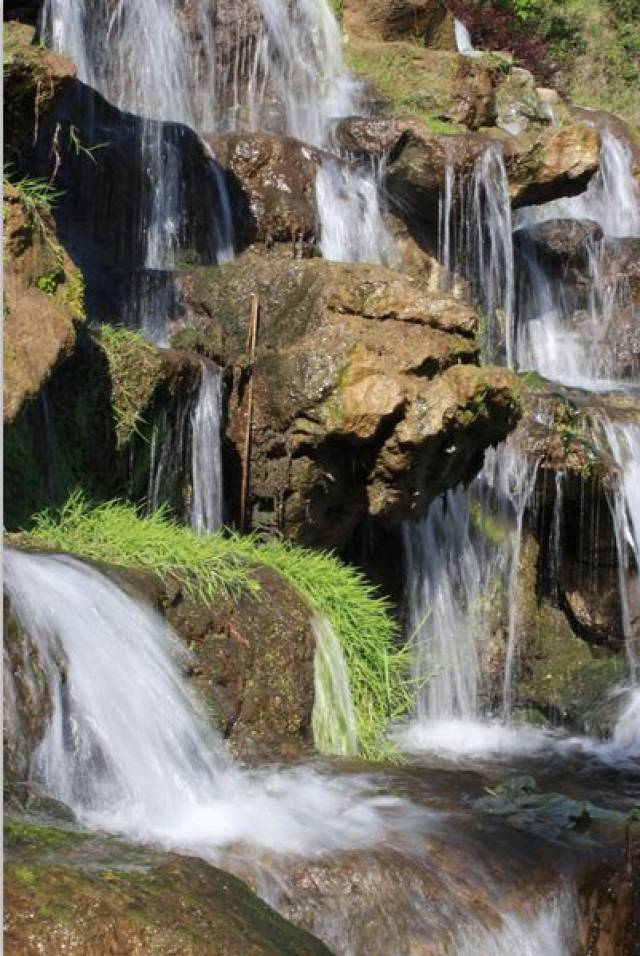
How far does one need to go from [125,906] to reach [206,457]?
5.23m

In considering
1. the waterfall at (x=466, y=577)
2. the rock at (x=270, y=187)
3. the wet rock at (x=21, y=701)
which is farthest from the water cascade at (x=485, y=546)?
the wet rock at (x=21, y=701)

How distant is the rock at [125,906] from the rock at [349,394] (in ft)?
15.7

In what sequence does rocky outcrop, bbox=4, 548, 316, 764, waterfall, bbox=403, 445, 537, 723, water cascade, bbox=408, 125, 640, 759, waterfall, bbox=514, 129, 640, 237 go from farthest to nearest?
waterfall, bbox=514, 129, 640, 237
waterfall, bbox=403, 445, 537, 723
water cascade, bbox=408, 125, 640, 759
rocky outcrop, bbox=4, 548, 316, 764

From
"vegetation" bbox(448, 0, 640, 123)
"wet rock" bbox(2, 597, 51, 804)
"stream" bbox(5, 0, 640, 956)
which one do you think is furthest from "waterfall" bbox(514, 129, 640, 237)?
"wet rock" bbox(2, 597, 51, 804)

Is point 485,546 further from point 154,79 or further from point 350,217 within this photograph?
point 154,79

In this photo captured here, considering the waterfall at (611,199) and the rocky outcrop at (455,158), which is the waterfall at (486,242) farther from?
the waterfall at (611,199)

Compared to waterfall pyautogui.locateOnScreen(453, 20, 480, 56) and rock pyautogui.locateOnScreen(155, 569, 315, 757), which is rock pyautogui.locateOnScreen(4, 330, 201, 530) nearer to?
rock pyautogui.locateOnScreen(155, 569, 315, 757)

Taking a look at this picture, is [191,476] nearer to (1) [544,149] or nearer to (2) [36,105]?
(2) [36,105]

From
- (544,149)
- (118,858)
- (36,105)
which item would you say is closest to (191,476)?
(36,105)

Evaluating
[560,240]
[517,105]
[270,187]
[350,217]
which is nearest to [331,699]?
[270,187]

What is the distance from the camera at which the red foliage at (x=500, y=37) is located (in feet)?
74.6

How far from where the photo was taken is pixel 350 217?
1230cm

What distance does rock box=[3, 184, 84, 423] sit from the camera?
660cm

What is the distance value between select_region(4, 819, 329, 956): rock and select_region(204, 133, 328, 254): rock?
8.34m
